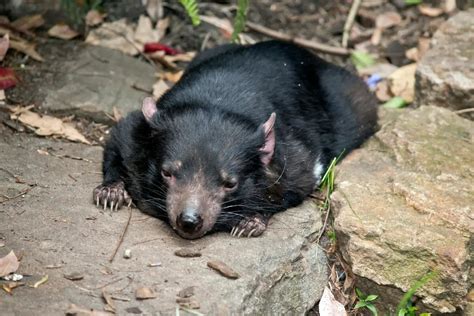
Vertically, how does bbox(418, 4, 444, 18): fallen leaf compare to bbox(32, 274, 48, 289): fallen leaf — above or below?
below

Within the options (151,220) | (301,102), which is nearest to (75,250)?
(151,220)

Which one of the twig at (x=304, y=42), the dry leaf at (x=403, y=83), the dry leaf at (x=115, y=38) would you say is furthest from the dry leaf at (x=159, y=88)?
the dry leaf at (x=403, y=83)

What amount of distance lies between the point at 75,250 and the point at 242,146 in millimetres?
1193

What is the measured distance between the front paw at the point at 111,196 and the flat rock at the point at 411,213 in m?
1.34

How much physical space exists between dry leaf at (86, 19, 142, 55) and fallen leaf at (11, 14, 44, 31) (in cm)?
45

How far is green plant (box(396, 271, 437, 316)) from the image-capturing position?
5004 mm

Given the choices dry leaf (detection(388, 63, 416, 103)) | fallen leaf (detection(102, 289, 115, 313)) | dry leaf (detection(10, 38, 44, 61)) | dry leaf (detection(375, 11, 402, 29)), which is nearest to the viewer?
fallen leaf (detection(102, 289, 115, 313))

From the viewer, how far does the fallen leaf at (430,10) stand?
880cm

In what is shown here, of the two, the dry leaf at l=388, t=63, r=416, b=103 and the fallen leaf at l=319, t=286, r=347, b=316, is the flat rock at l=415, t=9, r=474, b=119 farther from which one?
the fallen leaf at l=319, t=286, r=347, b=316

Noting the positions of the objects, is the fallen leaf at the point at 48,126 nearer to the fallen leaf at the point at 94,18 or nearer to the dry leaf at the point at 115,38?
the dry leaf at the point at 115,38

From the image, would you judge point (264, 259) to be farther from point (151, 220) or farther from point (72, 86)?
point (72, 86)

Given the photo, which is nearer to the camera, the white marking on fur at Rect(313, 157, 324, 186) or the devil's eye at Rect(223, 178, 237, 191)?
the devil's eye at Rect(223, 178, 237, 191)

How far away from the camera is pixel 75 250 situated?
472cm

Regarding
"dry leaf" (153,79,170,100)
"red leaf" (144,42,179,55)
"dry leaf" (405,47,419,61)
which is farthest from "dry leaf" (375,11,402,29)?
"dry leaf" (153,79,170,100)
